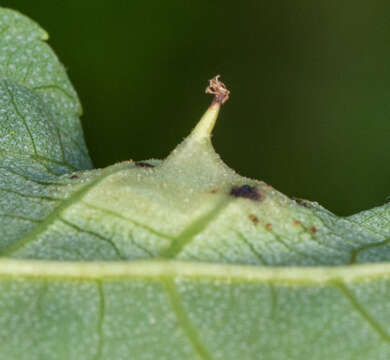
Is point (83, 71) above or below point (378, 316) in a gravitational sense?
below

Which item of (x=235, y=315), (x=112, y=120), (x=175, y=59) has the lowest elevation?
(x=112, y=120)

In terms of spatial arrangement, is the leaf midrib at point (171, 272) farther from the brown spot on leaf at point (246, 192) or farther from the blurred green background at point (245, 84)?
the blurred green background at point (245, 84)

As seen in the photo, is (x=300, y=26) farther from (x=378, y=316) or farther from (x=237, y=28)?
(x=378, y=316)

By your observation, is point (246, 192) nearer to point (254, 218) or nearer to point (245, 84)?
point (254, 218)

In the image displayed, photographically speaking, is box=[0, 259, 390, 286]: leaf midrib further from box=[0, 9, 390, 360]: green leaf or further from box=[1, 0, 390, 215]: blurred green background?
box=[1, 0, 390, 215]: blurred green background

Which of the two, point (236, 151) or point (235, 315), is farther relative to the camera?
point (236, 151)

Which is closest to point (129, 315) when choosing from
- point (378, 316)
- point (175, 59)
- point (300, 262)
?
point (300, 262)

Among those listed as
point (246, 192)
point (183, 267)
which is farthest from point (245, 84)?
point (183, 267)

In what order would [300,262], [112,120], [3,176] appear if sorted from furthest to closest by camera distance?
[112,120] < [3,176] < [300,262]
